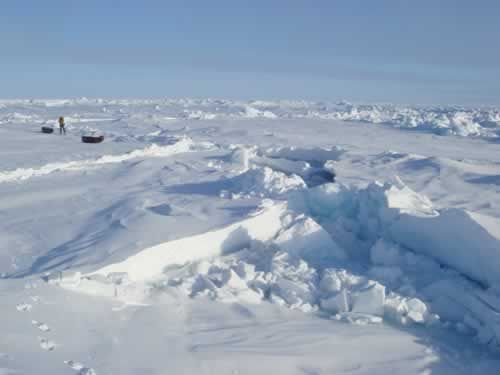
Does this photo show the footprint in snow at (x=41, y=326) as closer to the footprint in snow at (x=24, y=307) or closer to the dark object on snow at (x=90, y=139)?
the footprint in snow at (x=24, y=307)

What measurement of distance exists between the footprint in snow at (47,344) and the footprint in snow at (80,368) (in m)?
0.24

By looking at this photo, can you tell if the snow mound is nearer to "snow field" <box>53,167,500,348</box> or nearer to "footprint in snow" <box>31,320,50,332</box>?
"snow field" <box>53,167,500,348</box>

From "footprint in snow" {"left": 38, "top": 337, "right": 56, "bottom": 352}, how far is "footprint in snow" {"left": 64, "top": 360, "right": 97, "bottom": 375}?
0.24 m

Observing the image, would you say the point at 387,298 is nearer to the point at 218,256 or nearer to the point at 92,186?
the point at 218,256

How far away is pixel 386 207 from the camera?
22.6ft

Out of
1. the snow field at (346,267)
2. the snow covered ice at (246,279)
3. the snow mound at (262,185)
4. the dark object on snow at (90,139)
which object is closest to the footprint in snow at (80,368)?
the snow covered ice at (246,279)

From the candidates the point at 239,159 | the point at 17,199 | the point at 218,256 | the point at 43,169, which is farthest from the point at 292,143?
the point at 218,256

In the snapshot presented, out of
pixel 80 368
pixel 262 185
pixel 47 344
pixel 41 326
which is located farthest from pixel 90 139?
pixel 80 368

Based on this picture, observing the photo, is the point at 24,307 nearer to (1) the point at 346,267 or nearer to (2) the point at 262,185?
(1) the point at 346,267

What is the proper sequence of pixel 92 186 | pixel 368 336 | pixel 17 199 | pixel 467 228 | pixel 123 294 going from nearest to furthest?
pixel 368 336 < pixel 123 294 < pixel 467 228 < pixel 17 199 < pixel 92 186

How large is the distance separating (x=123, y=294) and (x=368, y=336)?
231 centimetres

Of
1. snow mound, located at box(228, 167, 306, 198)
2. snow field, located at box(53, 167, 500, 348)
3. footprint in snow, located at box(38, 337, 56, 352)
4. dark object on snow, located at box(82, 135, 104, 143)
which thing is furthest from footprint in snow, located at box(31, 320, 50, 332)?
dark object on snow, located at box(82, 135, 104, 143)

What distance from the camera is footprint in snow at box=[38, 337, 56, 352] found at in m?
3.43

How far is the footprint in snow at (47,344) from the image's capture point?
3430 mm
